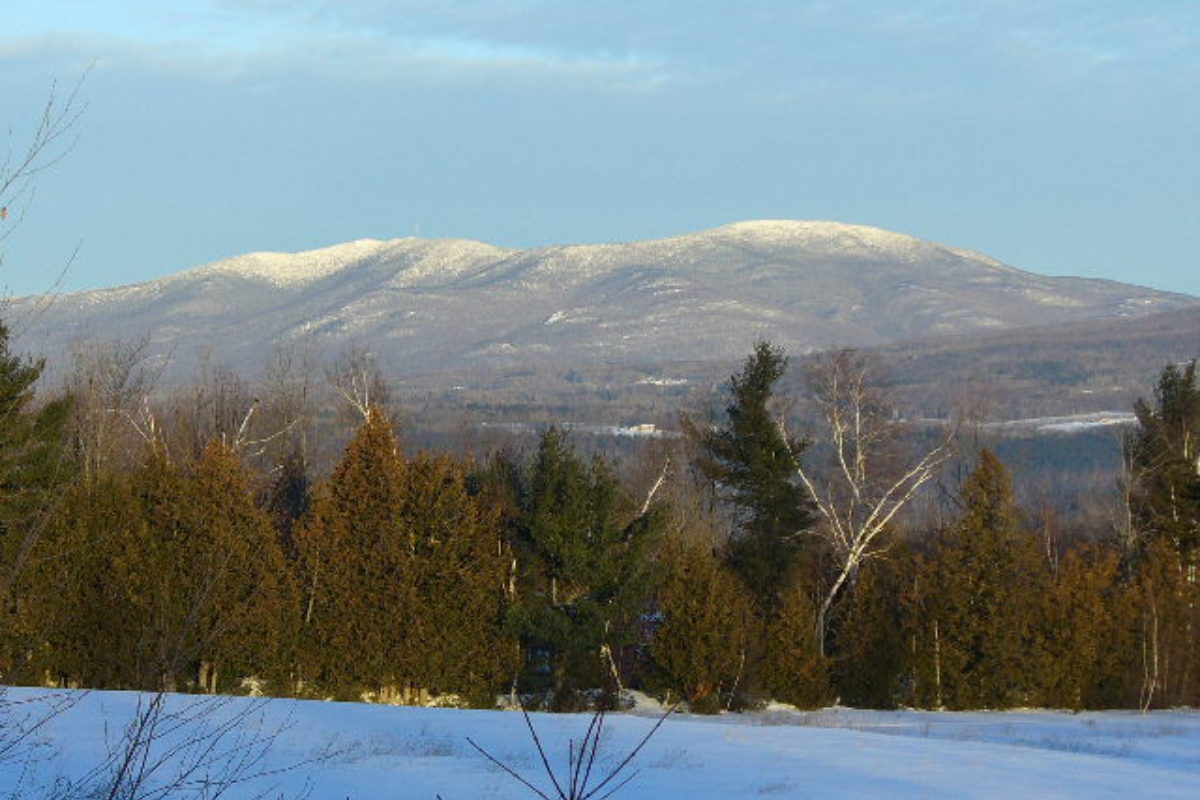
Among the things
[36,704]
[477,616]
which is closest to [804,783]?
[36,704]

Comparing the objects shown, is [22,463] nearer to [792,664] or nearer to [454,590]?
[454,590]

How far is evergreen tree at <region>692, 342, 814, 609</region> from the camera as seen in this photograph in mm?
40656

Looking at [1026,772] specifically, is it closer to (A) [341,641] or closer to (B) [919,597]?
(A) [341,641]

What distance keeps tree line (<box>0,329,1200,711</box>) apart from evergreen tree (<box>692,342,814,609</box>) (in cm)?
7

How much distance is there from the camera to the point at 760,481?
41250mm

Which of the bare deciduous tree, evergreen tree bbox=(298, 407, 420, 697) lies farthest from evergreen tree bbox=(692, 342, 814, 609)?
evergreen tree bbox=(298, 407, 420, 697)

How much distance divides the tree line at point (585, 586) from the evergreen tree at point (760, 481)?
0.07 m

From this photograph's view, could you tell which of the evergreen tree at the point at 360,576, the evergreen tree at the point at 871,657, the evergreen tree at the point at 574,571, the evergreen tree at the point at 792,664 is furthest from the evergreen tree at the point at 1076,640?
the evergreen tree at the point at 360,576

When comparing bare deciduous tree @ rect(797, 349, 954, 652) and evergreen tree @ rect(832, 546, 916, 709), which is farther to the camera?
bare deciduous tree @ rect(797, 349, 954, 652)

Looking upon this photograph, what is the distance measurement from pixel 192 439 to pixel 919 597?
33073 mm

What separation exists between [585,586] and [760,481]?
7.47 m

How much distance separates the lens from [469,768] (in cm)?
1614

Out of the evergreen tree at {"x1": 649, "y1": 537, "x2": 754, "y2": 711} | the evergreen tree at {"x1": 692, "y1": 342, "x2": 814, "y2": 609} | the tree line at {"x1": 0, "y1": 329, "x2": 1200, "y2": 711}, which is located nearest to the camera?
the tree line at {"x1": 0, "y1": 329, "x2": 1200, "y2": 711}

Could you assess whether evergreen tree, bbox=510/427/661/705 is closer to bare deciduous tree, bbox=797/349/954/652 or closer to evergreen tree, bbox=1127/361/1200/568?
bare deciduous tree, bbox=797/349/954/652
